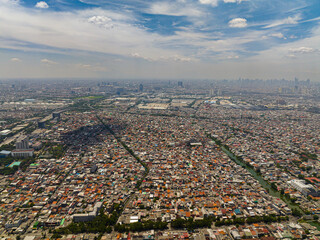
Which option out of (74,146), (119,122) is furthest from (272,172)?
(119,122)

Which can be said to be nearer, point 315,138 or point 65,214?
point 65,214

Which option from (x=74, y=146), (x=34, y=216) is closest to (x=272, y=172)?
(x=34, y=216)

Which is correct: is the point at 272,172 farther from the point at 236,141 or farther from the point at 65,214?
the point at 65,214

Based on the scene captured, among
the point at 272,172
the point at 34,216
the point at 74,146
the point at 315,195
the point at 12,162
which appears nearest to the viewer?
the point at 34,216

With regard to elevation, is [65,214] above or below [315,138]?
below

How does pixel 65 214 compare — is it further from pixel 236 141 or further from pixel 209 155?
pixel 236 141

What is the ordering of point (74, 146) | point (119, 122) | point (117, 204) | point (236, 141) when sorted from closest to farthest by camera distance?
point (117, 204) → point (74, 146) → point (236, 141) → point (119, 122)

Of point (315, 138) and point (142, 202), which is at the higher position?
point (315, 138)

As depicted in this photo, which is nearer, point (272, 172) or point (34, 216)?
point (34, 216)

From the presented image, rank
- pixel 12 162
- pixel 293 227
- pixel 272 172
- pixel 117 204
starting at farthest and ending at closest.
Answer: pixel 12 162 < pixel 272 172 < pixel 117 204 < pixel 293 227

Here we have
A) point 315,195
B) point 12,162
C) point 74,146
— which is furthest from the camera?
point 74,146
